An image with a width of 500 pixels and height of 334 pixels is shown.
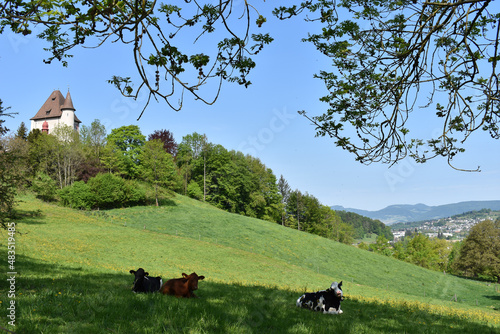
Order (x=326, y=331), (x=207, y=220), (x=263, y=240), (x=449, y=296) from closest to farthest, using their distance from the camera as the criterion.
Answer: (x=326, y=331) < (x=449, y=296) < (x=263, y=240) < (x=207, y=220)

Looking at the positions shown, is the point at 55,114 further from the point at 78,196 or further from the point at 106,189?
the point at 106,189

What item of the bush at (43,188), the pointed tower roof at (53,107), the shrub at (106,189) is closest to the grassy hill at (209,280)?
the bush at (43,188)

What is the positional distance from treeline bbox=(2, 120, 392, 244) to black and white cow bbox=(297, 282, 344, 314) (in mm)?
36386

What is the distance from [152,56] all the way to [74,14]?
91cm

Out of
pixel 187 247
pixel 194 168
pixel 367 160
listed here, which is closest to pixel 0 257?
pixel 367 160

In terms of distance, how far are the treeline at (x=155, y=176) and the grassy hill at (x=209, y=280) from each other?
4.10 metres

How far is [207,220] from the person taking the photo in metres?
49.5

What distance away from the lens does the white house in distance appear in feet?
264

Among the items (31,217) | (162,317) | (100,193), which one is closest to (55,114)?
(100,193)

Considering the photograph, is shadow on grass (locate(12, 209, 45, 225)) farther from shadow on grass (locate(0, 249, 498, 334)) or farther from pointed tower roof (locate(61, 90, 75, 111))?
pointed tower roof (locate(61, 90, 75, 111))

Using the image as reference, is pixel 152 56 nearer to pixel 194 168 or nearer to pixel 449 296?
pixel 449 296

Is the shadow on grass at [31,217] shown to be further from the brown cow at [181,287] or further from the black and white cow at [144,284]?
the brown cow at [181,287]

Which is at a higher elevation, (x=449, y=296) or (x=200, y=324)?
(x=200, y=324)

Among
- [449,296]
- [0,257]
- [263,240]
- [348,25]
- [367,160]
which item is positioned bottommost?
[449,296]
